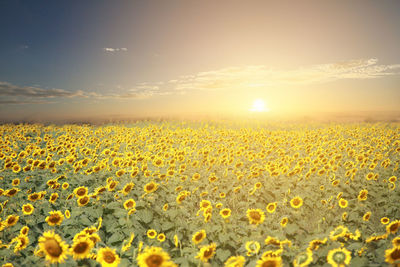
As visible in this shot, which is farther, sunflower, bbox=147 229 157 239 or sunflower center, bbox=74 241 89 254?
sunflower, bbox=147 229 157 239

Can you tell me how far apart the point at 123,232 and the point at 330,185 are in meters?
5.67

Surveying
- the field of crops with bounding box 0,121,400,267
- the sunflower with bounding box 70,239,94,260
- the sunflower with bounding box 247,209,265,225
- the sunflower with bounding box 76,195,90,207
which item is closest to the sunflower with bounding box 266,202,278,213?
the field of crops with bounding box 0,121,400,267

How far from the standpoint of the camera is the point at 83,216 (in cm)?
464

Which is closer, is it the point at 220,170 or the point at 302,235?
the point at 302,235

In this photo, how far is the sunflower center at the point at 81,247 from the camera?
2.89 metres

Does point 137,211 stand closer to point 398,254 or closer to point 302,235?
point 302,235

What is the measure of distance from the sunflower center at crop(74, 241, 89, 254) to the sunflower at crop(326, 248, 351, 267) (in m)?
2.66

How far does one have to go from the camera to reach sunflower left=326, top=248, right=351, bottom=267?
8.75ft

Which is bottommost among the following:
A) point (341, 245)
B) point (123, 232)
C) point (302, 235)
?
point (302, 235)

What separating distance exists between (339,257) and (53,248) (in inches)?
120

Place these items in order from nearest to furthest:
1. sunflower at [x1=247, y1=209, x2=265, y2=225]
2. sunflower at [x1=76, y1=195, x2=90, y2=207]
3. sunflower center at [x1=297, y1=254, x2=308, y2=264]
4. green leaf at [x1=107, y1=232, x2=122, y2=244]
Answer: sunflower center at [x1=297, y1=254, x2=308, y2=264] → sunflower at [x1=247, y1=209, x2=265, y2=225] → green leaf at [x1=107, y1=232, x2=122, y2=244] → sunflower at [x1=76, y1=195, x2=90, y2=207]

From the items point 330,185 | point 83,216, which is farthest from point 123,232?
point 330,185

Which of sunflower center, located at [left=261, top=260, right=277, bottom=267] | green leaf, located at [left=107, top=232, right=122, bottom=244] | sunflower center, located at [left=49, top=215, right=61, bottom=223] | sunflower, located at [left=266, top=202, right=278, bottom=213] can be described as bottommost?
green leaf, located at [left=107, top=232, right=122, bottom=244]

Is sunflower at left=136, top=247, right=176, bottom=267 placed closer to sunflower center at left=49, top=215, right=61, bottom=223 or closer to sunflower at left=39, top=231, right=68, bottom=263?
sunflower at left=39, top=231, right=68, bottom=263
